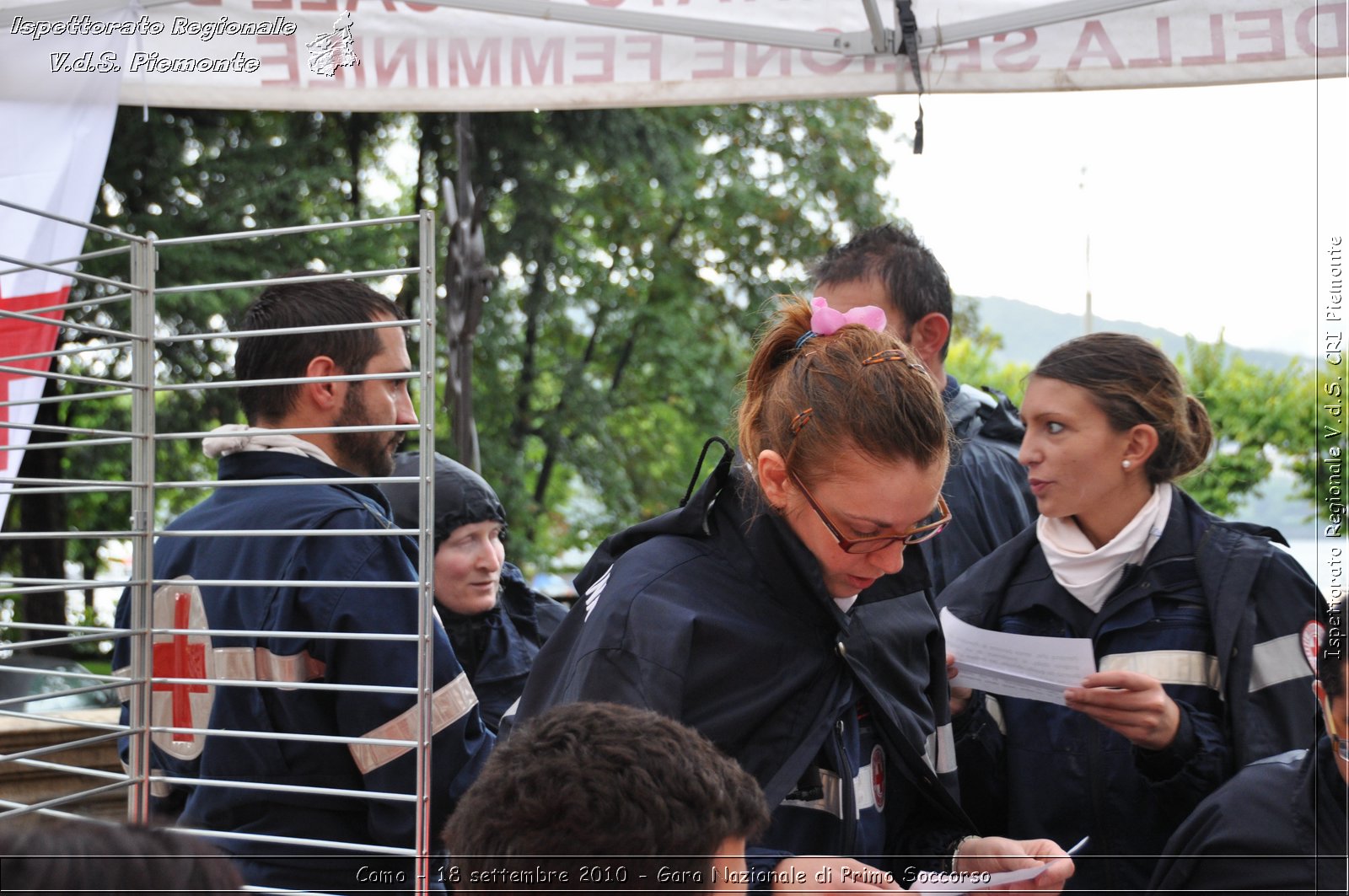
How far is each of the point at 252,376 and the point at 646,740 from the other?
1646 mm

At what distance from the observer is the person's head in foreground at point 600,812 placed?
109 centimetres

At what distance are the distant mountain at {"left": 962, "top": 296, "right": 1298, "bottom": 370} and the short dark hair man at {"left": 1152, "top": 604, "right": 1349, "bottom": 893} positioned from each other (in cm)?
786

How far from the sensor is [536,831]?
110 centimetres

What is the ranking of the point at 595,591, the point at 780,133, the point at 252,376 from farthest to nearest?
the point at 780,133, the point at 252,376, the point at 595,591

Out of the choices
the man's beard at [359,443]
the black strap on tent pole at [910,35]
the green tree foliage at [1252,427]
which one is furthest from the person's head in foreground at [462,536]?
the green tree foliage at [1252,427]

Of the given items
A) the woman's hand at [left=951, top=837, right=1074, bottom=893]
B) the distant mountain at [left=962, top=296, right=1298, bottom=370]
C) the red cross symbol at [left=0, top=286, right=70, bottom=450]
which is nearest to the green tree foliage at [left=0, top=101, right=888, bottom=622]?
the distant mountain at [left=962, top=296, right=1298, bottom=370]

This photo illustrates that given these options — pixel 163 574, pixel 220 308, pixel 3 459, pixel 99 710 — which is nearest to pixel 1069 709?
pixel 163 574

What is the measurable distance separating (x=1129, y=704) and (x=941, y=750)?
0.35 metres

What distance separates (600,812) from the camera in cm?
109

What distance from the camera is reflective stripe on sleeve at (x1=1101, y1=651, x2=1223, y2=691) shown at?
7.17 ft

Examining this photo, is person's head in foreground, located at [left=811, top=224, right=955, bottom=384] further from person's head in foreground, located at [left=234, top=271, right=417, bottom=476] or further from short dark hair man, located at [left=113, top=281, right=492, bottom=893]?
short dark hair man, located at [left=113, top=281, right=492, bottom=893]

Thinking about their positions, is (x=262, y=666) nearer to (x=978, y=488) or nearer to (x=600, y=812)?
(x=600, y=812)

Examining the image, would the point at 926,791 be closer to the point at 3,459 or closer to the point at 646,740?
the point at 646,740

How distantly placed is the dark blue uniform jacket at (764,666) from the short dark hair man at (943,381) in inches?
45.0
